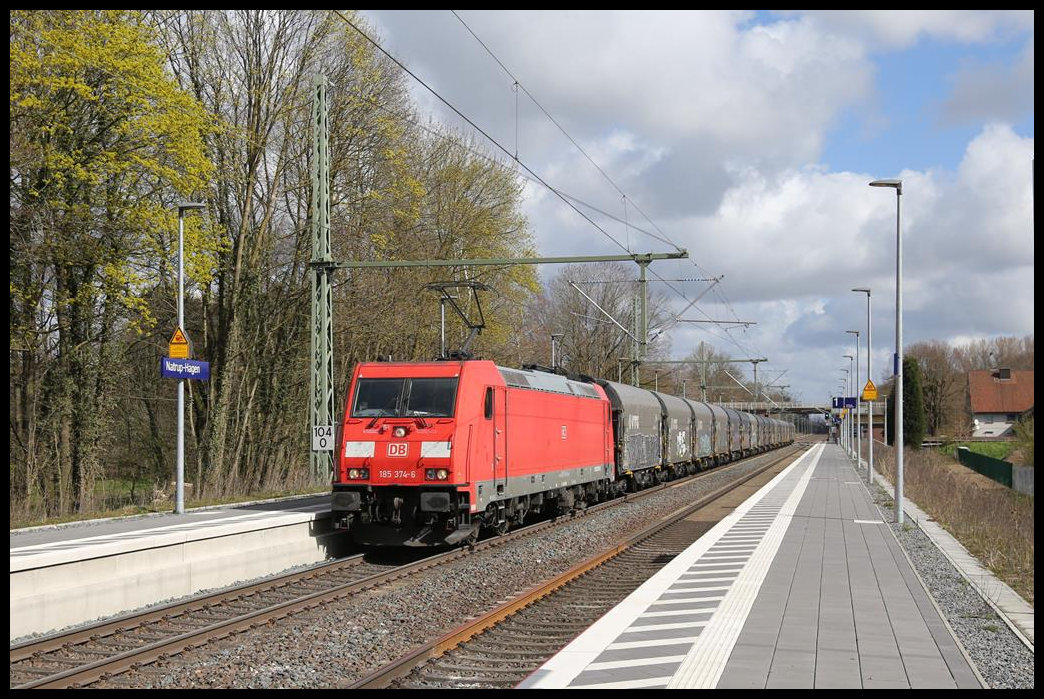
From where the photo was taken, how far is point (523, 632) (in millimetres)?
10430

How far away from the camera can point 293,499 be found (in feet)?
74.7

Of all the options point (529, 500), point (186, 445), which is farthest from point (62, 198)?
point (529, 500)

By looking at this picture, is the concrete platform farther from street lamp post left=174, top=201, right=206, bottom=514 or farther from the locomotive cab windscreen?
street lamp post left=174, top=201, right=206, bottom=514

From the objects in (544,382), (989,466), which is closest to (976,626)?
(544,382)

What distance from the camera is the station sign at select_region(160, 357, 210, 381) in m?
19.0

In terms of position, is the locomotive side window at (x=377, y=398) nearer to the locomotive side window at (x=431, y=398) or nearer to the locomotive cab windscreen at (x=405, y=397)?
the locomotive cab windscreen at (x=405, y=397)

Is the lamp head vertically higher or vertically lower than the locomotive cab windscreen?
higher

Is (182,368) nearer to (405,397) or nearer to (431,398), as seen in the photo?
(405,397)

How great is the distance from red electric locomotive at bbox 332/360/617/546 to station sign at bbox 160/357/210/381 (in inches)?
170

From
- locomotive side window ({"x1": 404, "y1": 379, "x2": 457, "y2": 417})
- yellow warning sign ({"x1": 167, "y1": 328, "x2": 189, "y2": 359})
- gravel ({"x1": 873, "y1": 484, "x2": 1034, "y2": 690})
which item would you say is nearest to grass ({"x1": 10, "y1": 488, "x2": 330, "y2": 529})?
yellow warning sign ({"x1": 167, "y1": 328, "x2": 189, "y2": 359})

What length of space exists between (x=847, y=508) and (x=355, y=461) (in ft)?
43.0

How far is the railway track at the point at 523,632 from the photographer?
330 inches

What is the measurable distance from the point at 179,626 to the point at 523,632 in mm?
3620

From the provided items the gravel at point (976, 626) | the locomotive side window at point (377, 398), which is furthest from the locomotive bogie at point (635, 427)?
the gravel at point (976, 626)
